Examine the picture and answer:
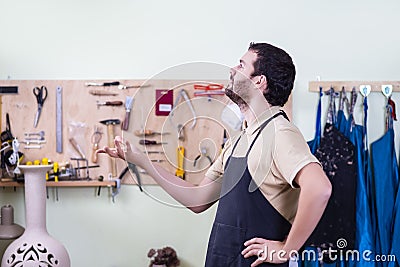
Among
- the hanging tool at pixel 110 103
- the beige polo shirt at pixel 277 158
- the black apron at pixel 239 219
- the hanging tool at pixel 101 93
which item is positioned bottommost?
the black apron at pixel 239 219

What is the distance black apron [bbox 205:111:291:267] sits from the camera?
5.43 feet

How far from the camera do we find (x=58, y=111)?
299 centimetres

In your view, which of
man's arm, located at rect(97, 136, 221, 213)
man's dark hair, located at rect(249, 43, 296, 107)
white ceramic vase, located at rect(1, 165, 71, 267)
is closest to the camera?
man's dark hair, located at rect(249, 43, 296, 107)

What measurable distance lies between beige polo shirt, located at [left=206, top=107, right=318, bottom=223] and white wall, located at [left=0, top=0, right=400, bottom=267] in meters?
1.30

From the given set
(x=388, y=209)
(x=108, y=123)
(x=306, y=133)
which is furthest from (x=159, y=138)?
(x=388, y=209)

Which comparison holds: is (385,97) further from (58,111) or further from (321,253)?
Result: (58,111)

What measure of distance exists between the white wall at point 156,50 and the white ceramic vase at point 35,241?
0.33 m

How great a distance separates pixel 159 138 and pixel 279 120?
0.76 m

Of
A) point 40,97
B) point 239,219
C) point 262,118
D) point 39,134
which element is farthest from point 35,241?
point 262,118

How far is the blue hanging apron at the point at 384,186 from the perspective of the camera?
2.77m

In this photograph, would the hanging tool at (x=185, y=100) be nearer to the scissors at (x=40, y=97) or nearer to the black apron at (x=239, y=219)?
the black apron at (x=239, y=219)

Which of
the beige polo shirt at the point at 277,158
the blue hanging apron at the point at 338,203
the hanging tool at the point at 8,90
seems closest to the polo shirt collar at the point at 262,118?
the beige polo shirt at the point at 277,158

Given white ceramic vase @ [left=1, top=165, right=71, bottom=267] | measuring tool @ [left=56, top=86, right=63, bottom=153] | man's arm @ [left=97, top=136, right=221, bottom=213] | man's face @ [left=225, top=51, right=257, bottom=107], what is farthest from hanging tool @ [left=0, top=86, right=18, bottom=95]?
man's face @ [left=225, top=51, right=257, bottom=107]

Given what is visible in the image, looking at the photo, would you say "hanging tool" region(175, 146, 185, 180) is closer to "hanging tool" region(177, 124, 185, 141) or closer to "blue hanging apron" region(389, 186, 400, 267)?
"hanging tool" region(177, 124, 185, 141)
